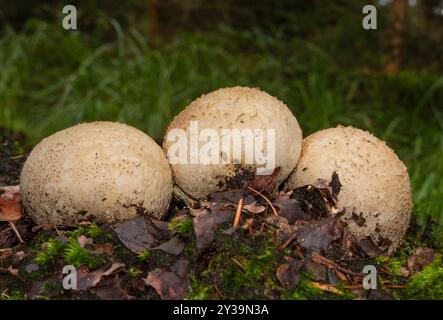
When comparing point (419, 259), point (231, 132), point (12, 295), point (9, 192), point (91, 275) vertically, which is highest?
point (231, 132)

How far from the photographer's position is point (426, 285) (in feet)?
7.93

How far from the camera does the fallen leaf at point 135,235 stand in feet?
7.74

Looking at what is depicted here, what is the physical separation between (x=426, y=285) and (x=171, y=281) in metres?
1.16

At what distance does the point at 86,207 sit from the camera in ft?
8.49

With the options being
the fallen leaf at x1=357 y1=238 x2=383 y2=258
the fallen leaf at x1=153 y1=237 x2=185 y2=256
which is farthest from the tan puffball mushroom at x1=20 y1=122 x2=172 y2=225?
→ the fallen leaf at x1=357 y1=238 x2=383 y2=258

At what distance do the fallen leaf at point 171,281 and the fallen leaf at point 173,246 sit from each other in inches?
2.5

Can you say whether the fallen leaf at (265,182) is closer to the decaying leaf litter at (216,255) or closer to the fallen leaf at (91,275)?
the decaying leaf litter at (216,255)

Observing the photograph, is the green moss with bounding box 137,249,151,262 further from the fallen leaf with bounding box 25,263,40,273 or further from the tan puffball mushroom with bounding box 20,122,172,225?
the fallen leaf with bounding box 25,263,40,273

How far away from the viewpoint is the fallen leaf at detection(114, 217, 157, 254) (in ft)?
7.74

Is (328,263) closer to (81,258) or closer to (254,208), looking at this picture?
(254,208)

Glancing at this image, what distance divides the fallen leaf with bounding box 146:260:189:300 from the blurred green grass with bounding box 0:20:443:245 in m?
3.41

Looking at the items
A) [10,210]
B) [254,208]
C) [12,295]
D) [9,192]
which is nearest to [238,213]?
[254,208]

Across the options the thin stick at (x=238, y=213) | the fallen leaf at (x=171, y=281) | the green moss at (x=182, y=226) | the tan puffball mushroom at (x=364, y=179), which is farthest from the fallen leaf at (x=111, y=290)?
the tan puffball mushroom at (x=364, y=179)

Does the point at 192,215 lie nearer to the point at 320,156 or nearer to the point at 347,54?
the point at 320,156
